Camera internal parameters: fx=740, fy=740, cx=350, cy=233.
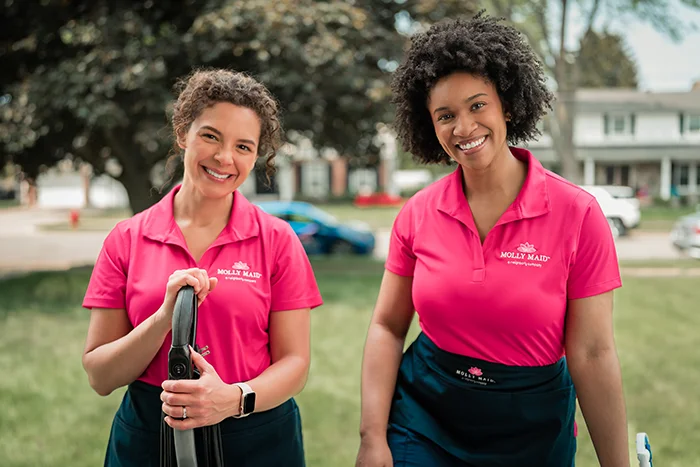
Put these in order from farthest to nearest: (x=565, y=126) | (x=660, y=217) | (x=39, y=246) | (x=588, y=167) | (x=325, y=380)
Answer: (x=39, y=246) → (x=588, y=167) → (x=660, y=217) → (x=565, y=126) → (x=325, y=380)

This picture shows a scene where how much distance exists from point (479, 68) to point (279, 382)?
40.0 inches

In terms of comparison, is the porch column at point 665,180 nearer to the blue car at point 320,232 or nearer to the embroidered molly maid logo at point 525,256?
the blue car at point 320,232

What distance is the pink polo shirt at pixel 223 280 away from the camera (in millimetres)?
1924

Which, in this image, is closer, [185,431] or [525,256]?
[185,431]

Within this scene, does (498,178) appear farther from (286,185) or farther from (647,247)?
(286,185)

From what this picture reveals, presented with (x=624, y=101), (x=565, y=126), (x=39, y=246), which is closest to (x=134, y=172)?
(x=565, y=126)

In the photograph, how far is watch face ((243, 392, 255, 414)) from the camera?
1854 millimetres

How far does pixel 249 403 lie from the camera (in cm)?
187

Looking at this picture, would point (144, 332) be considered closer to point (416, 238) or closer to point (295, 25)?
point (416, 238)

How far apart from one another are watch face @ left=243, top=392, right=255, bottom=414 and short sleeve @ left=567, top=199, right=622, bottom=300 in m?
0.89

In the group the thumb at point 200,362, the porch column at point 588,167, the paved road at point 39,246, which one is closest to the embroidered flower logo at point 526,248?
the thumb at point 200,362

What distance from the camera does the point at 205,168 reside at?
2.02 metres

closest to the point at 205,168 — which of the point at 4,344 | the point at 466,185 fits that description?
the point at 466,185

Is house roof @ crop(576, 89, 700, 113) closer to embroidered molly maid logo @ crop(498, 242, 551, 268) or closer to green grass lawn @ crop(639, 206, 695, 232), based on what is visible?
green grass lawn @ crop(639, 206, 695, 232)
